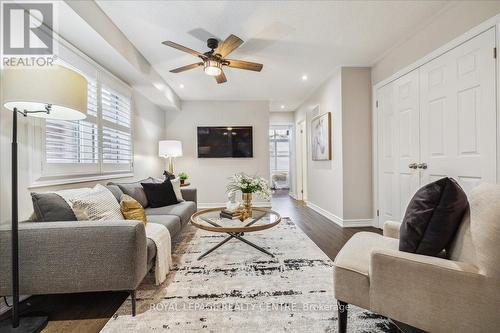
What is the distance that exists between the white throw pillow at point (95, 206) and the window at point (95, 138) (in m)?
0.49

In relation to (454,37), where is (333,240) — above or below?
below

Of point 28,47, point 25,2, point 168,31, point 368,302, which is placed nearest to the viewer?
point 368,302

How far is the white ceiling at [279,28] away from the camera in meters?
2.04

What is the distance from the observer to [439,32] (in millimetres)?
2230

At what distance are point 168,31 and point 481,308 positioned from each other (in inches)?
125

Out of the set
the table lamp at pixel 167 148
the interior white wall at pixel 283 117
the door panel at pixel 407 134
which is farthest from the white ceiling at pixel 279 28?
the interior white wall at pixel 283 117

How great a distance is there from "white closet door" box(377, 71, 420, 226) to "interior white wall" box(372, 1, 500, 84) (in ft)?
0.72

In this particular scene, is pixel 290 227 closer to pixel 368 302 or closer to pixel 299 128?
pixel 368 302

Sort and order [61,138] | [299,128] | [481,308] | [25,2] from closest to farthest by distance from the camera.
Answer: [481,308] < [25,2] < [61,138] < [299,128]

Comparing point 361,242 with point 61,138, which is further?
point 61,138

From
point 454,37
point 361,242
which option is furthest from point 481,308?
point 454,37

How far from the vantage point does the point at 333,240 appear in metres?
2.82

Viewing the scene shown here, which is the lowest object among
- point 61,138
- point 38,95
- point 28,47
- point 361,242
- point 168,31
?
point 361,242

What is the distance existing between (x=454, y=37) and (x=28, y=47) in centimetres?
373
